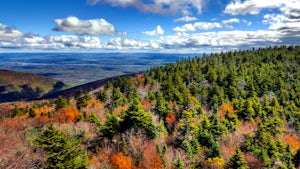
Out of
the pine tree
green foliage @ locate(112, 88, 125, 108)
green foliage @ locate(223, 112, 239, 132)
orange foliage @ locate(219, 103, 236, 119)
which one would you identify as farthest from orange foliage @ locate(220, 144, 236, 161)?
green foliage @ locate(112, 88, 125, 108)

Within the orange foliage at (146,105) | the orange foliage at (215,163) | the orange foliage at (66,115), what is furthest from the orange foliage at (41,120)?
the orange foliage at (215,163)

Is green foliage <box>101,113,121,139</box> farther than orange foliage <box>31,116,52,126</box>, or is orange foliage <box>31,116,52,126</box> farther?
orange foliage <box>31,116,52,126</box>

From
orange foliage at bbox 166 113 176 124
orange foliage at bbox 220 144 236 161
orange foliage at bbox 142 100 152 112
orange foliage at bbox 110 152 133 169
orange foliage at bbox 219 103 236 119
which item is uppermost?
orange foliage at bbox 110 152 133 169

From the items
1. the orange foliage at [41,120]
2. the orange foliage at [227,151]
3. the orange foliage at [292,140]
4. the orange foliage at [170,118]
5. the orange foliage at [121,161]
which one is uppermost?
the orange foliage at [121,161]

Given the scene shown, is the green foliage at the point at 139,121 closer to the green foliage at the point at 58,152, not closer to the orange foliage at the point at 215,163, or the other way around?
the orange foliage at the point at 215,163

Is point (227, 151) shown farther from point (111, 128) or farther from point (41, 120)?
point (41, 120)

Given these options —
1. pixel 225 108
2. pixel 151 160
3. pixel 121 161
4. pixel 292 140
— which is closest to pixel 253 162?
pixel 151 160

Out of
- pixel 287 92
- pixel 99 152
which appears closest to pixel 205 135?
pixel 99 152

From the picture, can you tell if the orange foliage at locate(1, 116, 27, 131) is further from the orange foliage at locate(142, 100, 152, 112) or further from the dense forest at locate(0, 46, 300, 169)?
the orange foliage at locate(142, 100, 152, 112)
